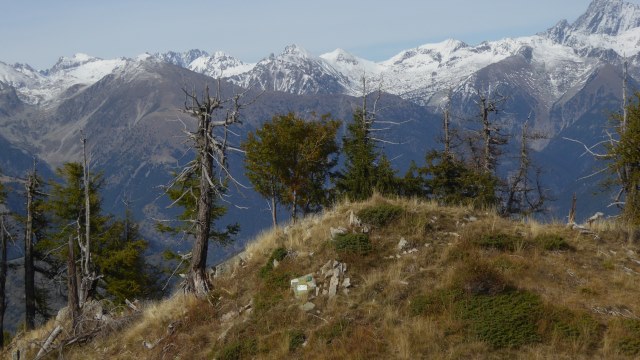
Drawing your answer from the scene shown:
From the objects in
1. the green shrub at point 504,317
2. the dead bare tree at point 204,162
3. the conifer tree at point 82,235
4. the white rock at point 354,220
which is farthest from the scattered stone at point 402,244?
the conifer tree at point 82,235

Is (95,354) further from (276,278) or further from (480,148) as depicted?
(480,148)

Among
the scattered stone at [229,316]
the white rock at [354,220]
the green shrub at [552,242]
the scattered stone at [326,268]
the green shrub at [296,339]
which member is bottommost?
the scattered stone at [229,316]

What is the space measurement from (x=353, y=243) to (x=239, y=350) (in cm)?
470

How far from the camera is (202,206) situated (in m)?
18.0

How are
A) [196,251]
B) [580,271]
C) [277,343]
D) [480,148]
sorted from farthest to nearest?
[480,148], [196,251], [580,271], [277,343]

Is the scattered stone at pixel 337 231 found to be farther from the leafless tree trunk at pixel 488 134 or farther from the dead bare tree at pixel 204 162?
the leafless tree trunk at pixel 488 134

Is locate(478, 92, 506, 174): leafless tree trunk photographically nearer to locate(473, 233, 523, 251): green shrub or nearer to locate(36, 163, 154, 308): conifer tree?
locate(473, 233, 523, 251): green shrub

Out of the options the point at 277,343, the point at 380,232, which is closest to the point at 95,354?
the point at 277,343

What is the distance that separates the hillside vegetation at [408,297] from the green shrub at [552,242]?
0.04m

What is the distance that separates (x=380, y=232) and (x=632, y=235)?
26.3 feet

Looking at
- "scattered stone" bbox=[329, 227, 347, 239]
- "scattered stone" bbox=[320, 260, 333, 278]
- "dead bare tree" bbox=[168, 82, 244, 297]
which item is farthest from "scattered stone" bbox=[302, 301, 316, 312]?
"dead bare tree" bbox=[168, 82, 244, 297]

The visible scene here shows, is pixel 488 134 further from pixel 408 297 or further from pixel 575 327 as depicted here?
pixel 575 327

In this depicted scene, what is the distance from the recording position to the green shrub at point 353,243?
15609 mm

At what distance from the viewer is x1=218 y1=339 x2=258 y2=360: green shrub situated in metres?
13.0
